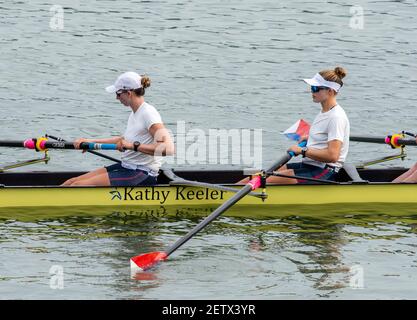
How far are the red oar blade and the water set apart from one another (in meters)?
0.17

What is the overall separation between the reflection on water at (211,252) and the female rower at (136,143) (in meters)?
0.53

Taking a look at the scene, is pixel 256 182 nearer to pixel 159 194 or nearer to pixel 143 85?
pixel 159 194

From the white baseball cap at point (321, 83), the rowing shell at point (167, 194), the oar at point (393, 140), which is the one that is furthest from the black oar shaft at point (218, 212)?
the oar at point (393, 140)

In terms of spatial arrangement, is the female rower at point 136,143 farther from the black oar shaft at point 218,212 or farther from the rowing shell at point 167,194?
the black oar shaft at point 218,212

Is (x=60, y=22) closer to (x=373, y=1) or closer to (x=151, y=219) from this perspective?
(x=373, y=1)

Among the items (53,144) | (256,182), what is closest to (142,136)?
(53,144)

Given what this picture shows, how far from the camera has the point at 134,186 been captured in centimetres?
1809

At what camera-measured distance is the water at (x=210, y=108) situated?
15.3 m

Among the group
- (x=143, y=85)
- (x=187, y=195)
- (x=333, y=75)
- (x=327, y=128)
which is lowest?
(x=187, y=195)

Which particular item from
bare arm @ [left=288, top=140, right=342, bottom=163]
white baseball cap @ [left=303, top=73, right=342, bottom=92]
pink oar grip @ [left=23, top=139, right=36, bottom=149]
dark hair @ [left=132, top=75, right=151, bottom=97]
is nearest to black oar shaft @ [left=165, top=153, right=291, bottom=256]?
bare arm @ [left=288, top=140, right=342, bottom=163]

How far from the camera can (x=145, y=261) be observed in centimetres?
1542

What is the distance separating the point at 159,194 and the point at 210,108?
11238 millimetres

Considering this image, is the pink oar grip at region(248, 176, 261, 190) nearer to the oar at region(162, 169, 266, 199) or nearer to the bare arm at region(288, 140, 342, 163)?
the oar at region(162, 169, 266, 199)
